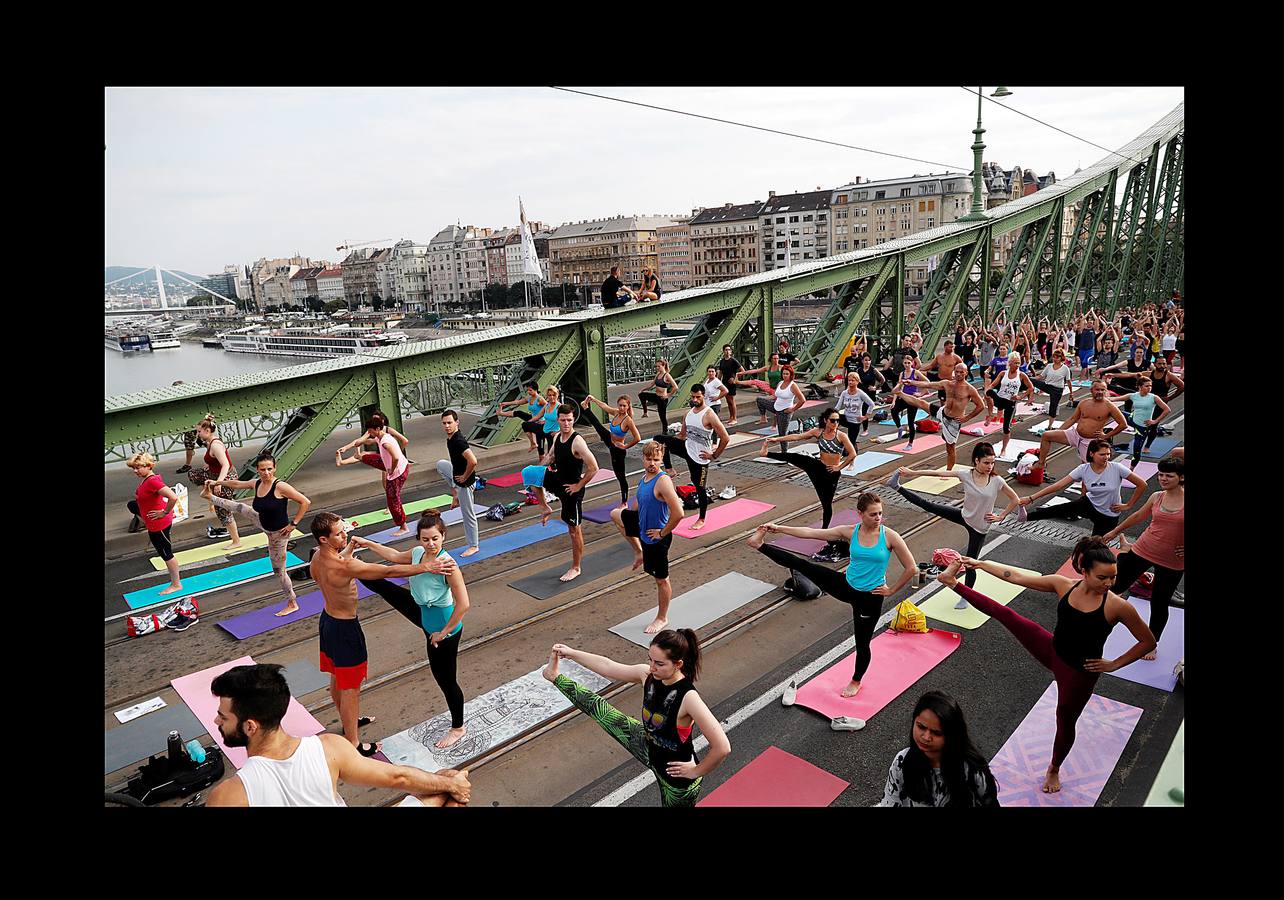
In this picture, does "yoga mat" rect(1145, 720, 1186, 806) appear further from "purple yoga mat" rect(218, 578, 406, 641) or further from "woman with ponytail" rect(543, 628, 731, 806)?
"purple yoga mat" rect(218, 578, 406, 641)

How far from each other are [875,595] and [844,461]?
12.6 ft

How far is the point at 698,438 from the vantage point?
11.1m

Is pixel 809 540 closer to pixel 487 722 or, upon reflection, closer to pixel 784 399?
pixel 784 399

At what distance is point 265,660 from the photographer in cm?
755

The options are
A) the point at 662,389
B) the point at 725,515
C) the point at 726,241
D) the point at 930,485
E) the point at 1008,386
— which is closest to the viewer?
the point at 725,515

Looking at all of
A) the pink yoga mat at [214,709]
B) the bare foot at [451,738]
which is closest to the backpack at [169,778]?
the pink yoga mat at [214,709]

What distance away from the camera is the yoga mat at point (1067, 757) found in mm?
5133

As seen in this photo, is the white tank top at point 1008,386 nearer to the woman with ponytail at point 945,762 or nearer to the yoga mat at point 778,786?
the yoga mat at point 778,786

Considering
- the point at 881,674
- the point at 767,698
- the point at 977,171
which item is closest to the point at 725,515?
the point at 881,674

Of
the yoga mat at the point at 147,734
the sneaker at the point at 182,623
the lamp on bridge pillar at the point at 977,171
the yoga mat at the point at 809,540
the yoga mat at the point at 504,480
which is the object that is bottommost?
→ the yoga mat at the point at 147,734

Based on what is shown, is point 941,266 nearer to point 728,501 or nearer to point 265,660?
point 728,501

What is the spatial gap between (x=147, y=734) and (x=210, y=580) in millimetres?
3806

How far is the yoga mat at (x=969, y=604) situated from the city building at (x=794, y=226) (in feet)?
330
